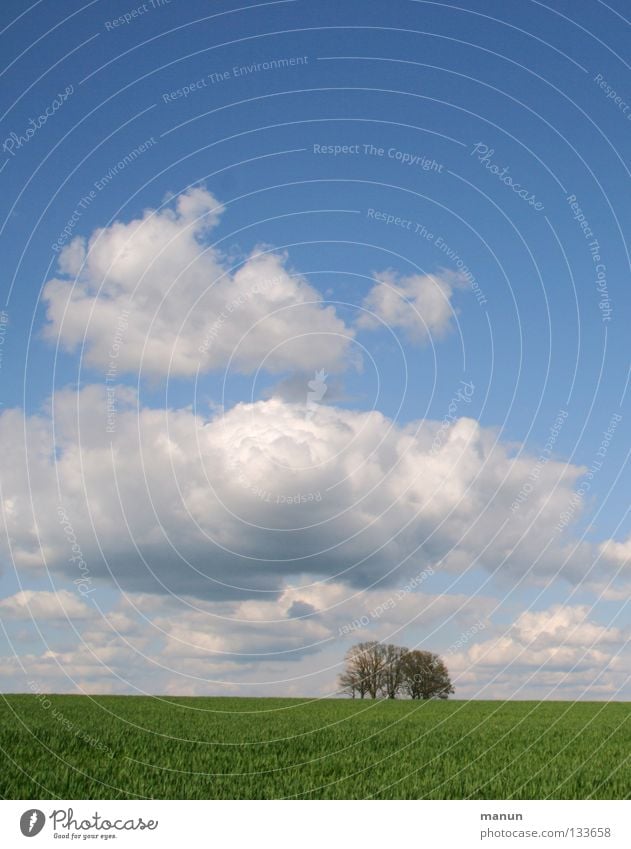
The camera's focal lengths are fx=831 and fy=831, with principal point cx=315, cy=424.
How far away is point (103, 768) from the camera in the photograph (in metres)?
21.3

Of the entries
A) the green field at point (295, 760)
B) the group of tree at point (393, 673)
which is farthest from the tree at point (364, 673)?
the green field at point (295, 760)

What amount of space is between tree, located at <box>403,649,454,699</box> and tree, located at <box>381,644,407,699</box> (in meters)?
0.40
